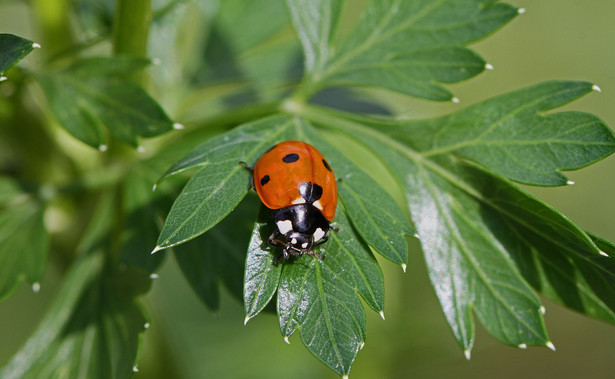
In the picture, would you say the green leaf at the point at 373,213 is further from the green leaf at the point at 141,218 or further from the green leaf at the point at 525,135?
the green leaf at the point at 141,218

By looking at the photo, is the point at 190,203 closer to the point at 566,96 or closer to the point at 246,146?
the point at 246,146

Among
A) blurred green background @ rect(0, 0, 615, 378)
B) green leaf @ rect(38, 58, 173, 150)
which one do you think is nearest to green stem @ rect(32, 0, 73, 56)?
green leaf @ rect(38, 58, 173, 150)

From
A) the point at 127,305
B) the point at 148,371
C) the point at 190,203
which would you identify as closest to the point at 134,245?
the point at 127,305

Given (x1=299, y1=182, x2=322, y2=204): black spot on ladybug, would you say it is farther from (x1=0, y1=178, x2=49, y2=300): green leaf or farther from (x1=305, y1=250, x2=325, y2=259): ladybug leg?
(x1=0, y1=178, x2=49, y2=300): green leaf

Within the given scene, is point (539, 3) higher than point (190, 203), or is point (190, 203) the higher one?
point (190, 203)

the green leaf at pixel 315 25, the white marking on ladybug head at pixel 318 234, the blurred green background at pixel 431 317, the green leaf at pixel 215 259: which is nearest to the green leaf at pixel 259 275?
the white marking on ladybug head at pixel 318 234

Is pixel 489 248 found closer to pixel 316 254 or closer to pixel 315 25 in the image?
pixel 316 254
